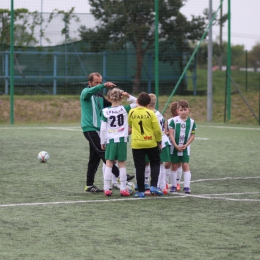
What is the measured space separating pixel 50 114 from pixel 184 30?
5.93 m

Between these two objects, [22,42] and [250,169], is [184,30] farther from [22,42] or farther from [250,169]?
[250,169]

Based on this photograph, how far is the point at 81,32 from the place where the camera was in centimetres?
2388

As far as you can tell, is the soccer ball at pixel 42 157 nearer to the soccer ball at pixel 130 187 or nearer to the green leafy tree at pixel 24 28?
the soccer ball at pixel 130 187

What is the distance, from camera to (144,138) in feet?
26.7

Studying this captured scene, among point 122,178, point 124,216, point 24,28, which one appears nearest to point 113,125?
point 122,178

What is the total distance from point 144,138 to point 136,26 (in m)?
16.1

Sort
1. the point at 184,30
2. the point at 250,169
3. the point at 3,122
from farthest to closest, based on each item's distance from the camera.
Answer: the point at 184,30, the point at 3,122, the point at 250,169

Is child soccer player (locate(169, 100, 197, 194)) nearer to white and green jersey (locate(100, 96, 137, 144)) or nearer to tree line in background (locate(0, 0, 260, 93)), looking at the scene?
white and green jersey (locate(100, 96, 137, 144))

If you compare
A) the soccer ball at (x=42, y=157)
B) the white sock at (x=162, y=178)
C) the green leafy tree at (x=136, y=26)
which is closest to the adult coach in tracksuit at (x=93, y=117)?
the white sock at (x=162, y=178)

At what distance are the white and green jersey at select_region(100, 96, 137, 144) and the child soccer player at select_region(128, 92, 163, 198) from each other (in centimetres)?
11

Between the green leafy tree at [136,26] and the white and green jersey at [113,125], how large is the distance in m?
15.7

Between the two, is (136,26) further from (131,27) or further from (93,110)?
(93,110)

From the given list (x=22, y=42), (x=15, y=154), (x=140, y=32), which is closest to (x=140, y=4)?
(x=140, y=32)

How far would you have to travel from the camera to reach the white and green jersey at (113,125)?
822cm
